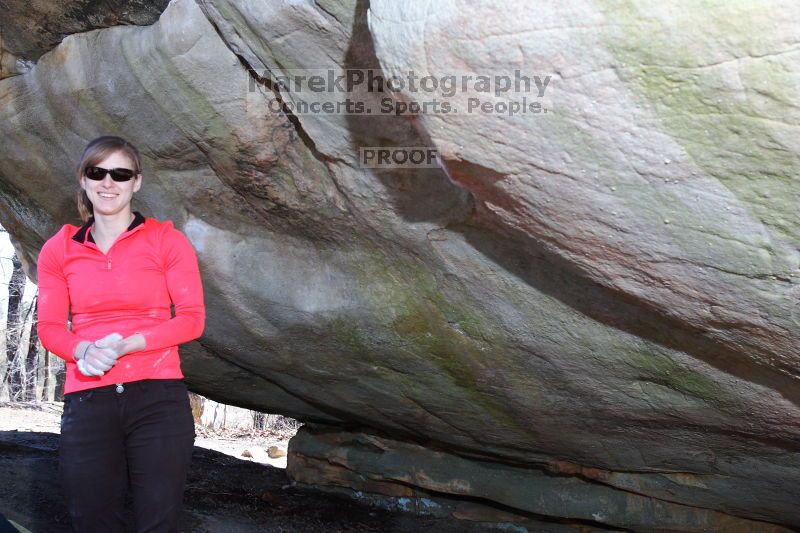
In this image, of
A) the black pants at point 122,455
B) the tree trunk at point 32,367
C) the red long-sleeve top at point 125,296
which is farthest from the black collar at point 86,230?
the tree trunk at point 32,367

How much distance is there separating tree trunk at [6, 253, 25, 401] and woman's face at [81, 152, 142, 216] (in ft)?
39.0

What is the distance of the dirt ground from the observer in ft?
14.1

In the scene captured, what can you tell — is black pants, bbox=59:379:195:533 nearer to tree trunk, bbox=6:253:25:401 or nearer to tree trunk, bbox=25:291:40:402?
tree trunk, bbox=6:253:25:401

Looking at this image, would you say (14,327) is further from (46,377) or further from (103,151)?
(103,151)

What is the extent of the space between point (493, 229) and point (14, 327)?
12374 mm

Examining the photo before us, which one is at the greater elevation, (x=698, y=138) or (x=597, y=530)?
(x=698, y=138)

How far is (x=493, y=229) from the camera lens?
3.14 meters

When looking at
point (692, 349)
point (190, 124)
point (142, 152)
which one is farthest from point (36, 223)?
point (692, 349)

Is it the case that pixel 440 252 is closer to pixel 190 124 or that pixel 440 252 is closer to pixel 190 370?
pixel 190 124

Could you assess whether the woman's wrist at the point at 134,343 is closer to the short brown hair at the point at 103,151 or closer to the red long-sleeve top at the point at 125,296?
the red long-sleeve top at the point at 125,296

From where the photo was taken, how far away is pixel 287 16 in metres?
2.92

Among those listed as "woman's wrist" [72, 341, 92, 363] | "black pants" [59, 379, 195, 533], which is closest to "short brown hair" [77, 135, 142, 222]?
"woman's wrist" [72, 341, 92, 363]

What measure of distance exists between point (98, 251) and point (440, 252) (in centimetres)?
146

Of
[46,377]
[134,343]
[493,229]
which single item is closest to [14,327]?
[46,377]
